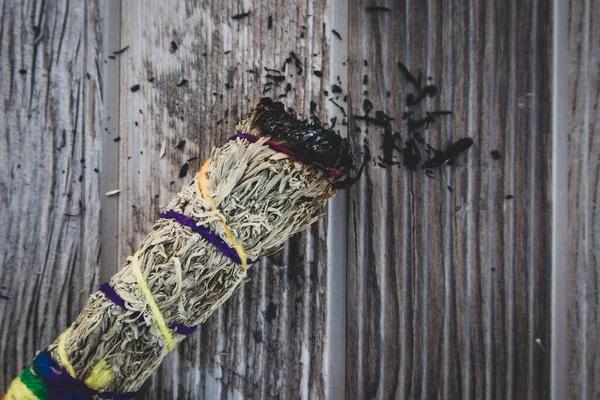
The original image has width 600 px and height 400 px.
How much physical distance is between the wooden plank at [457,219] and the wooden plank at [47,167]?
2.20 ft

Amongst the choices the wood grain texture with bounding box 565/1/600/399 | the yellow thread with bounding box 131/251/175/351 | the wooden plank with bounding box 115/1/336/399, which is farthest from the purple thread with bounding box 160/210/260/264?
the wood grain texture with bounding box 565/1/600/399

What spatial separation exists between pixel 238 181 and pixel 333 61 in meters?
0.42

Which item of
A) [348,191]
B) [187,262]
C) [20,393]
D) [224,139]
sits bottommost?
[20,393]

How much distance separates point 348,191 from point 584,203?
57cm

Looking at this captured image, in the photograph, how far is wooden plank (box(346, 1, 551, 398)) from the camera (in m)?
0.92

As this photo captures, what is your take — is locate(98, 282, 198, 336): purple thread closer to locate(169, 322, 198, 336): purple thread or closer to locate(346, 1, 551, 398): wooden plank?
locate(169, 322, 198, 336): purple thread

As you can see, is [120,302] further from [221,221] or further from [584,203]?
[584,203]

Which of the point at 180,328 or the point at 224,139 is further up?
the point at 224,139

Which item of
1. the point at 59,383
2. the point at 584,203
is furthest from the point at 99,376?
the point at 584,203

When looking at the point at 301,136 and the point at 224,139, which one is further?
the point at 224,139

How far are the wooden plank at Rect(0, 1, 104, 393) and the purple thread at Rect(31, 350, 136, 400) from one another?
260mm

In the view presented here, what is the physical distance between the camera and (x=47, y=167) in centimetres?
95

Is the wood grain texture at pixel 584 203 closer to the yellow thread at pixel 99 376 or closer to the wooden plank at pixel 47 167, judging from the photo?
the yellow thread at pixel 99 376

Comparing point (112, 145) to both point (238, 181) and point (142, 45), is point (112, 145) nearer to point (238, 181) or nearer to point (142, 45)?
point (142, 45)
